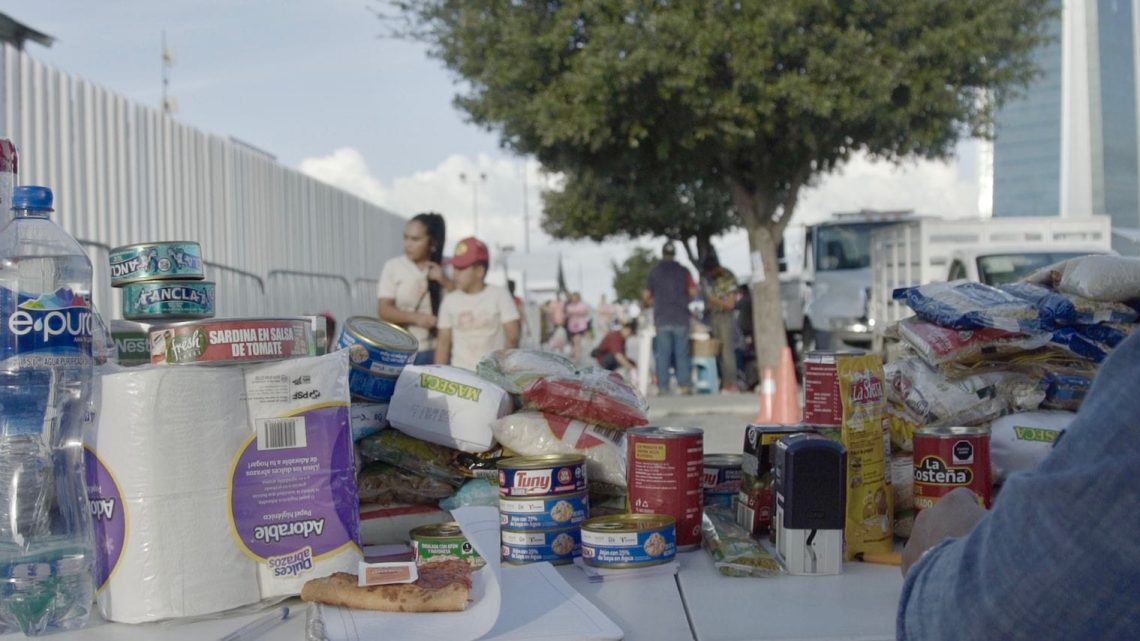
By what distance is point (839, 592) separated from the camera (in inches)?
79.4

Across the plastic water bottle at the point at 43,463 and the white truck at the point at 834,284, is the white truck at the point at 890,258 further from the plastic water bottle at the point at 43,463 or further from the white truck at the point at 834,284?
the plastic water bottle at the point at 43,463

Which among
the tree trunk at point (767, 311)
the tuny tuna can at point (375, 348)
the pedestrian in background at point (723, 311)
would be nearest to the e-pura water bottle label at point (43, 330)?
the tuny tuna can at point (375, 348)

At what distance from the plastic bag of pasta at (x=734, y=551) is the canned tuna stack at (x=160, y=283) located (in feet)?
4.00

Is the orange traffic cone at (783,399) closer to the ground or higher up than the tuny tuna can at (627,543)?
closer to the ground

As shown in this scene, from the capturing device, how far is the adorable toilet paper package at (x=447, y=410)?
8.54 feet

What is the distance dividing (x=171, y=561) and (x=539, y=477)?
2.40ft

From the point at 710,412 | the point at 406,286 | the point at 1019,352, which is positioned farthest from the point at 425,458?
the point at 710,412

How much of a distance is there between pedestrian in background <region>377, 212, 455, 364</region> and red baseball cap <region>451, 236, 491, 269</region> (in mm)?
391

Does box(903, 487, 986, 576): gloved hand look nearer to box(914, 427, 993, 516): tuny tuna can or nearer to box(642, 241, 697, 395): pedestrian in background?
box(914, 427, 993, 516): tuny tuna can

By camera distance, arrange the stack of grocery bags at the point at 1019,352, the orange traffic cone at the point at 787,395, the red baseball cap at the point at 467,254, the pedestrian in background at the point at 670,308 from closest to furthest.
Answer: the stack of grocery bags at the point at 1019,352 → the red baseball cap at the point at 467,254 → the orange traffic cone at the point at 787,395 → the pedestrian in background at the point at 670,308

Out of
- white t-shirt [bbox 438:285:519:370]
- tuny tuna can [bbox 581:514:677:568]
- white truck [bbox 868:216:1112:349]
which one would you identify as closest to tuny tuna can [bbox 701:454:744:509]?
tuny tuna can [bbox 581:514:677:568]

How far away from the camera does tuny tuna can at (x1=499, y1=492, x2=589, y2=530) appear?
7.32 feet

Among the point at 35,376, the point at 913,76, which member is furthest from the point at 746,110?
the point at 35,376

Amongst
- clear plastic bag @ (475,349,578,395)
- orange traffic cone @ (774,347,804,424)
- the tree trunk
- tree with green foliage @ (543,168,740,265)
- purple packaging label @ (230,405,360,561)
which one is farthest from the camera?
tree with green foliage @ (543,168,740,265)
